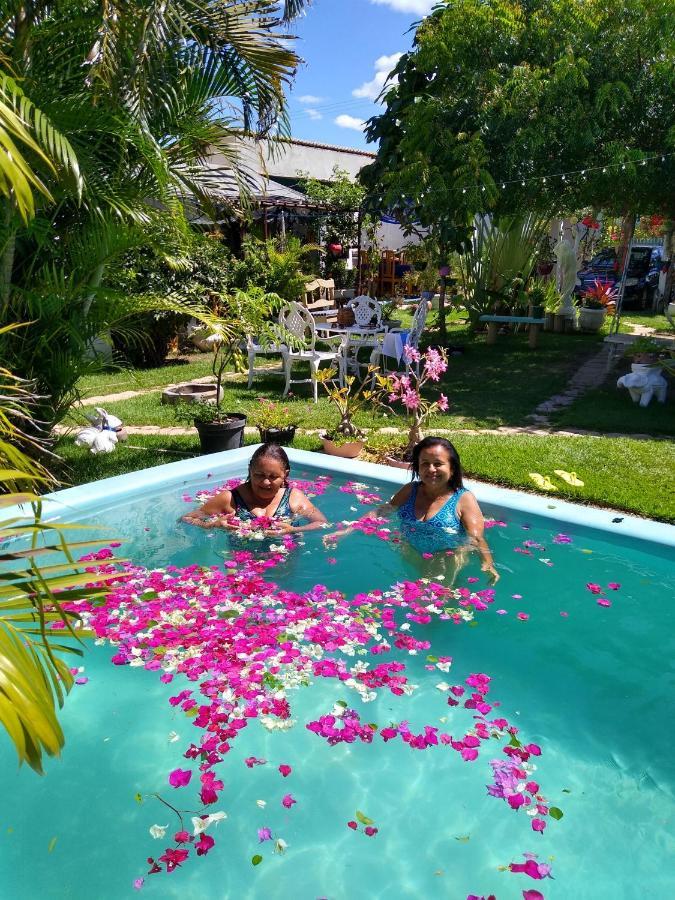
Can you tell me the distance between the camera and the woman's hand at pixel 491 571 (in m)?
4.87

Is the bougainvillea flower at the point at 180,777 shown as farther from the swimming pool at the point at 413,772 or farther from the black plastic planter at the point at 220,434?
the black plastic planter at the point at 220,434

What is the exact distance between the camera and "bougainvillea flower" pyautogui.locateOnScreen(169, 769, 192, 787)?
3123 millimetres

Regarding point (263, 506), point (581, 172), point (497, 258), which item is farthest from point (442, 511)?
point (497, 258)

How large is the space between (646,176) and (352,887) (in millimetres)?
9979

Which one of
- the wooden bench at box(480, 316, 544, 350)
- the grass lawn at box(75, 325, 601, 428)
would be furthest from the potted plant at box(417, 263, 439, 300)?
the grass lawn at box(75, 325, 601, 428)

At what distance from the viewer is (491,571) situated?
4941mm

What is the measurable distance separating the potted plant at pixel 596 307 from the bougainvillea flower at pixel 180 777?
1528 centimetres

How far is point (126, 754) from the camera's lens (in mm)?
3377

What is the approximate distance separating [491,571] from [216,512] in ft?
6.69

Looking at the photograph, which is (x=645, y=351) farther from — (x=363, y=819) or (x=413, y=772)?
(x=363, y=819)

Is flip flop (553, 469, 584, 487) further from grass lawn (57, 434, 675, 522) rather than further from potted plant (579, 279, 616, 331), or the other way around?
potted plant (579, 279, 616, 331)

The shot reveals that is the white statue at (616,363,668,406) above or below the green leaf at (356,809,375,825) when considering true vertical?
above

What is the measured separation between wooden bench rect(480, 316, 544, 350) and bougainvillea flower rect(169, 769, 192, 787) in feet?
37.5

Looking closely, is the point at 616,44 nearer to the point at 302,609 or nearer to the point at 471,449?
the point at 471,449
